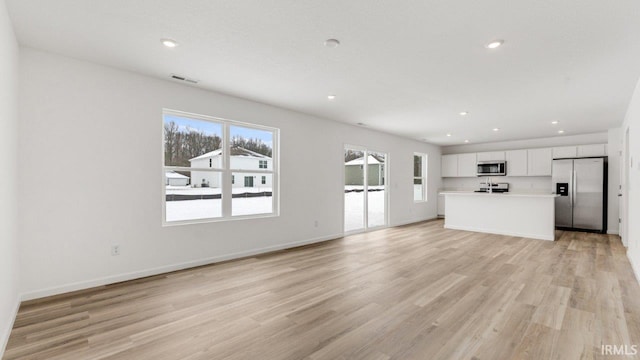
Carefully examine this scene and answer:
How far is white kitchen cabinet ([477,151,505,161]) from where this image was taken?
8.82m

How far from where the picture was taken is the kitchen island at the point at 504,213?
6289 mm

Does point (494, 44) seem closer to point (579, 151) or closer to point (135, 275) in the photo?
point (135, 275)

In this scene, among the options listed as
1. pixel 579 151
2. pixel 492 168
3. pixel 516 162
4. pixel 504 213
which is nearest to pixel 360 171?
pixel 504 213

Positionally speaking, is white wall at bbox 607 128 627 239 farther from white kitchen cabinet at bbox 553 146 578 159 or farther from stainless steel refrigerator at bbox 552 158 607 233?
white kitchen cabinet at bbox 553 146 578 159

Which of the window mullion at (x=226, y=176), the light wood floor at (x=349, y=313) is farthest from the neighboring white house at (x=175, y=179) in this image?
the light wood floor at (x=349, y=313)

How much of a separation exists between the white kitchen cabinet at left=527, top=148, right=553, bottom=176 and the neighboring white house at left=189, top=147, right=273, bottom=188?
7415 millimetres

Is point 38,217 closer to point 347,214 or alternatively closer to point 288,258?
point 288,258

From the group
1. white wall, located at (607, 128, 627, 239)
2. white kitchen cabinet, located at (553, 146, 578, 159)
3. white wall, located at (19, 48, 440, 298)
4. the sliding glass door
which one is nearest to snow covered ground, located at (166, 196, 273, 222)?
white wall, located at (19, 48, 440, 298)

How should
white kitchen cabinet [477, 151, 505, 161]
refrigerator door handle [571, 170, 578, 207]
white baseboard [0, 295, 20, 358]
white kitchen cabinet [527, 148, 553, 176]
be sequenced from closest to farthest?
white baseboard [0, 295, 20, 358], refrigerator door handle [571, 170, 578, 207], white kitchen cabinet [527, 148, 553, 176], white kitchen cabinet [477, 151, 505, 161]

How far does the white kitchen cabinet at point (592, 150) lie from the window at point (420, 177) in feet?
12.5

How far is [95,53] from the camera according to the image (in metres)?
3.12

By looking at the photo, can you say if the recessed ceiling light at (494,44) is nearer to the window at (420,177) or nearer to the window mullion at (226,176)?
the window mullion at (226,176)

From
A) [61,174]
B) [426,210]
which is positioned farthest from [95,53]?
[426,210]

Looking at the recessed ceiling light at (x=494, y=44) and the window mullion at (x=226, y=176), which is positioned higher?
the recessed ceiling light at (x=494, y=44)
